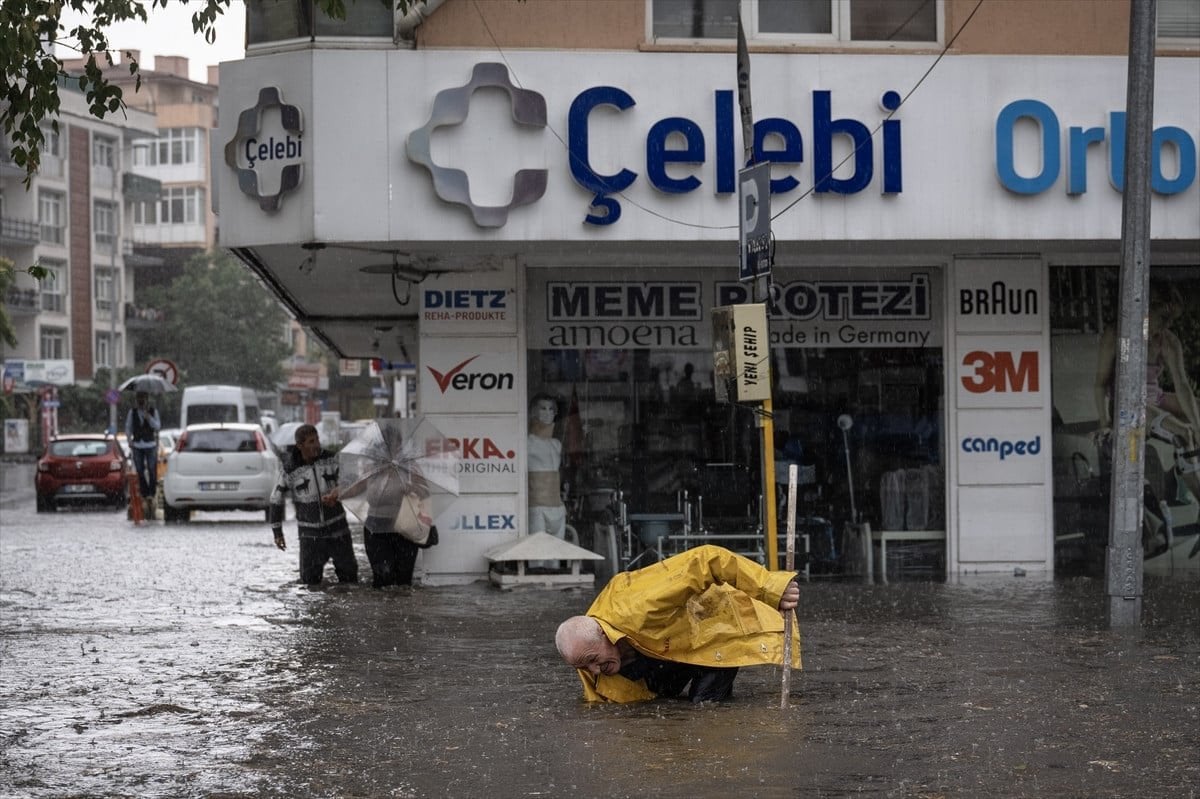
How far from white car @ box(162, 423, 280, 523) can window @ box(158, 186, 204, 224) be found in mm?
87893

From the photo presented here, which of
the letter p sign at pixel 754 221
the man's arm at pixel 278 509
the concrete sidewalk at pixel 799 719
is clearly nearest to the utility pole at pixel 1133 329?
the concrete sidewalk at pixel 799 719

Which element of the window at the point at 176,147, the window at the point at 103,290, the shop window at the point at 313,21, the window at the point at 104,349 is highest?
the window at the point at 176,147

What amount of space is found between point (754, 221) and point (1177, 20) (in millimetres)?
7329

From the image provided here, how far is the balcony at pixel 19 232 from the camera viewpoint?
7725 cm

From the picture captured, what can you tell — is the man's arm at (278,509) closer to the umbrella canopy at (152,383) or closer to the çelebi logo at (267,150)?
the çelebi logo at (267,150)

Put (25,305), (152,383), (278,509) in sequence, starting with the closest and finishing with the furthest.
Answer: (278,509) < (152,383) < (25,305)

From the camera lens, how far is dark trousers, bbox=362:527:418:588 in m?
16.3

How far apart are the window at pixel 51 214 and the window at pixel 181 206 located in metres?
31.0

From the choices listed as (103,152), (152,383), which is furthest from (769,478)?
(103,152)

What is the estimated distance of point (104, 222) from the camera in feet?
294

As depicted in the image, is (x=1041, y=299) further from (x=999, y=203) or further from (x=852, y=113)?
(x=852, y=113)

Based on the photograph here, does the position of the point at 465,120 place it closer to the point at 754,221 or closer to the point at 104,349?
the point at 754,221

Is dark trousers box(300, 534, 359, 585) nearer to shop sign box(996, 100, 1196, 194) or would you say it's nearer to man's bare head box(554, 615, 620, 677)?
shop sign box(996, 100, 1196, 194)

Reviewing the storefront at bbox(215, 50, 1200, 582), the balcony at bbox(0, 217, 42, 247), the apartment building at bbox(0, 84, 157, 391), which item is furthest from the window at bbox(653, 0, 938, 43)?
the balcony at bbox(0, 217, 42, 247)
